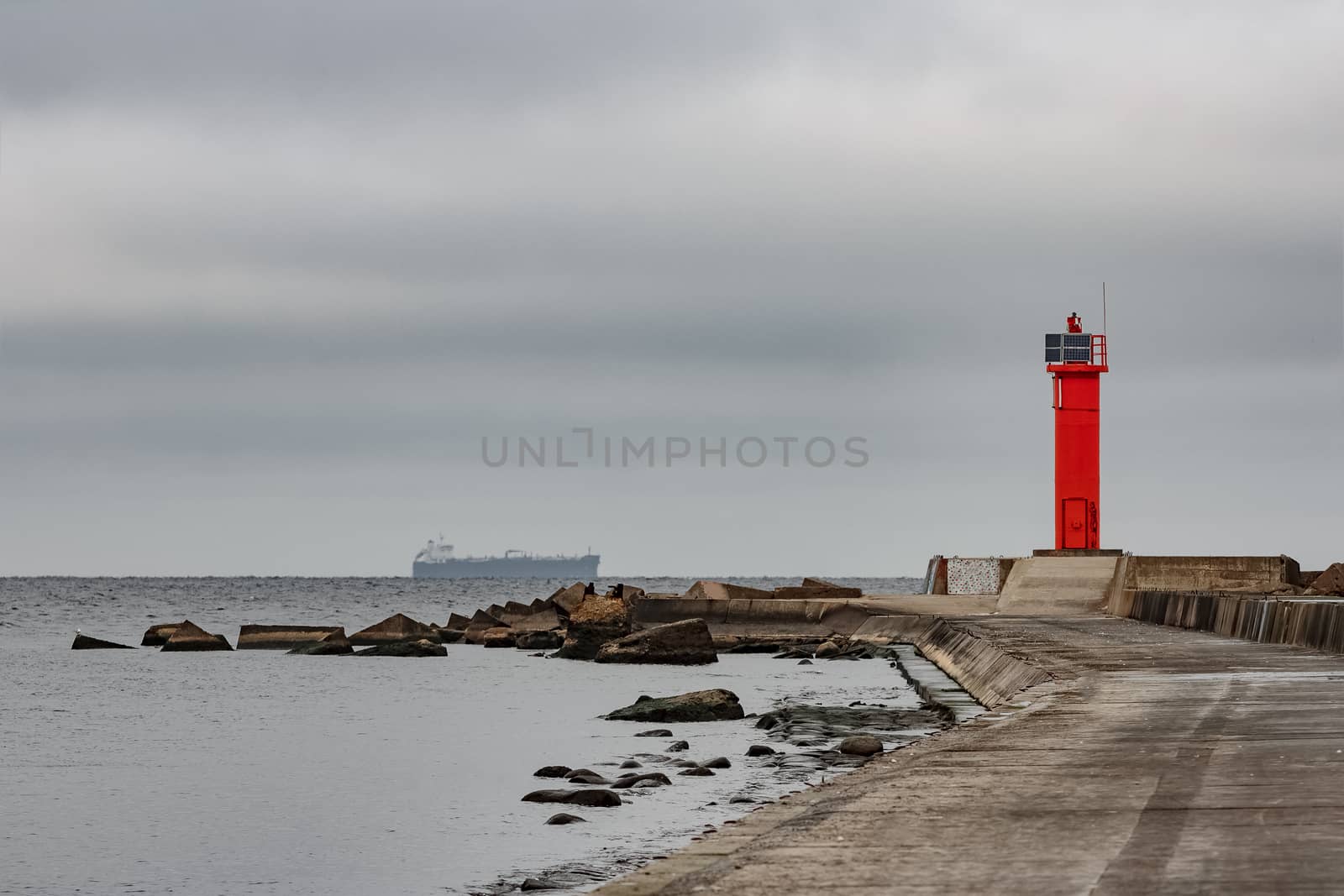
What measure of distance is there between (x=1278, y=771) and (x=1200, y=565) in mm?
26809

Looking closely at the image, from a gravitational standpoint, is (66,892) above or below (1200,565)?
below

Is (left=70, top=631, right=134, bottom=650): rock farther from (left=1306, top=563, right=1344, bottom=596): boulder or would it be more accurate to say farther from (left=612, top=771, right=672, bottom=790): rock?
(left=612, top=771, right=672, bottom=790): rock

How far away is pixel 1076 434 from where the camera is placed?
39125mm

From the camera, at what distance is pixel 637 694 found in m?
26.7

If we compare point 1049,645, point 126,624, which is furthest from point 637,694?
point 126,624

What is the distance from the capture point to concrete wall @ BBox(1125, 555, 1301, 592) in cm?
3325

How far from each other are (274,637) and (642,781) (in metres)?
32.6

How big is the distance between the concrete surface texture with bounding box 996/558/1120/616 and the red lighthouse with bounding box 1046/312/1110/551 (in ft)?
9.29


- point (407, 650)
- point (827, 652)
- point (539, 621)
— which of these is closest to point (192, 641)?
point (407, 650)

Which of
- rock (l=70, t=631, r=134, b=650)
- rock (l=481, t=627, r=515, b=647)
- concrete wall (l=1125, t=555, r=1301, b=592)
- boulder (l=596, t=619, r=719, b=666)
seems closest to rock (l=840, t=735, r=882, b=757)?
boulder (l=596, t=619, r=719, b=666)

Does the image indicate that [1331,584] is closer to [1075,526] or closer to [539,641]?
[1075,526]

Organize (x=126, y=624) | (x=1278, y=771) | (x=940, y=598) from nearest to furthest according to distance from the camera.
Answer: (x=1278, y=771) → (x=940, y=598) → (x=126, y=624)

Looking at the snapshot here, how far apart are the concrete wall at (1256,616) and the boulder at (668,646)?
9014mm

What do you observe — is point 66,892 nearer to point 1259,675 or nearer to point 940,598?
point 1259,675
